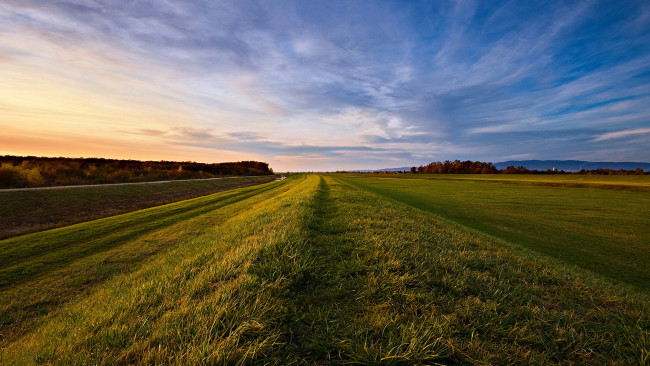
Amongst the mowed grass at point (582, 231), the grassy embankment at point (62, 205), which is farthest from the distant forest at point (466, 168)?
the grassy embankment at point (62, 205)

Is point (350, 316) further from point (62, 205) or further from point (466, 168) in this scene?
A: point (466, 168)

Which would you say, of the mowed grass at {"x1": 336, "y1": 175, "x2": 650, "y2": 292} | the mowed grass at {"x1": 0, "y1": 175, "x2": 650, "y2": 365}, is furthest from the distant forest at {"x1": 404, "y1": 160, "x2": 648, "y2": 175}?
the mowed grass at {"x1": 0, "y1": 175, "x2": 650, "y2": 365}

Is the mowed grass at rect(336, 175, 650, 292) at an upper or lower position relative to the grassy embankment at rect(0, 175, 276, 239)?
upper

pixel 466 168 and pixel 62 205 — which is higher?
pixel 466 168

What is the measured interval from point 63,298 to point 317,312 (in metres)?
7.37

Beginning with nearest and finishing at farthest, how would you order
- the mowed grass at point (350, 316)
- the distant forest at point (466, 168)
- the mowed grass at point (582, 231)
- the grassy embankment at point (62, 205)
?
1. the mowed grass at point (350, 316)
2. the mowed grass at point (582, 231)
3. the grassy embankment at point (62, 205)
4. the distant forest at point (466, 168)

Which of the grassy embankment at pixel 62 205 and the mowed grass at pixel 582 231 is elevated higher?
the mowed grass at pixel 582 231

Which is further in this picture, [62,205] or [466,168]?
[466,168]

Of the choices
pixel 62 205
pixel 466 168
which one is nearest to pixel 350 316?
pixel 62 205

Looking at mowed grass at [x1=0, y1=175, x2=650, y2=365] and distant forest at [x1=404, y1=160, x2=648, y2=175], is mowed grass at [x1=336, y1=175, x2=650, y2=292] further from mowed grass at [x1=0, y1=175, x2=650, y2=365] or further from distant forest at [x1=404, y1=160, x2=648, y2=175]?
distant forest at [x1=404, y1=160, x2=648, y2=175]

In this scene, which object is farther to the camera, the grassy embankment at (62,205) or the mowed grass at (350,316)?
the grassy embankment at (62,205)

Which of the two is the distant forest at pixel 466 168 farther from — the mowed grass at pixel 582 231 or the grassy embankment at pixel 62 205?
the grassy embankment at pixel 62 205

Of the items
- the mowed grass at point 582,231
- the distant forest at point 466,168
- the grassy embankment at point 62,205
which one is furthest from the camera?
the distant forest at point 466,168

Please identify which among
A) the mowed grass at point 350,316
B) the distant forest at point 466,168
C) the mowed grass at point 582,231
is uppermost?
the distant forest at point 466,168
